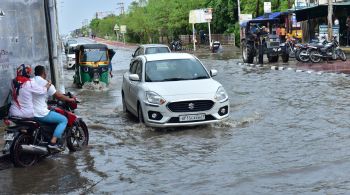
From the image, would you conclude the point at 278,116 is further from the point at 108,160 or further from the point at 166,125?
the point at 108,160

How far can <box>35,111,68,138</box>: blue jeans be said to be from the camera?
902 cm

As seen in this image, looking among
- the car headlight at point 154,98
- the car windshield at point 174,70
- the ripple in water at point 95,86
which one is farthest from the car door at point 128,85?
the ripple in water at point 95,86

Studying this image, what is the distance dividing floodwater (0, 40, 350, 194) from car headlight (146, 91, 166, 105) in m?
0.63

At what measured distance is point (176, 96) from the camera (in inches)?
450

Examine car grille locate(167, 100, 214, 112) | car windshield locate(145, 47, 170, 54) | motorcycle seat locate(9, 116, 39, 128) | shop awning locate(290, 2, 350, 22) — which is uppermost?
shop awning locate(290, 2, 350, 22)

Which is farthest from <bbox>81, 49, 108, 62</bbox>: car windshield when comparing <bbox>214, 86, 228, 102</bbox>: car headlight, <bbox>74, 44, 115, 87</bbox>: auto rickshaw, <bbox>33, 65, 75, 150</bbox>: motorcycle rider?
<bbox>33, 65, 75, 150</bbox>: motorcycle rider

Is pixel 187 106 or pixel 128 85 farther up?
pixel 128 85

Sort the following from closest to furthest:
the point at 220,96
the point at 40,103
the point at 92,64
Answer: the point at 40,103, the point at 220,96, the point at 92,64

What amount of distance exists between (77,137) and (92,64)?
1259 cm

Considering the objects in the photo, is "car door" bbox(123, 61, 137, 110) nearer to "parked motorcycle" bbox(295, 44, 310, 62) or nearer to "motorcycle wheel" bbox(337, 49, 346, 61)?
"motorcycle wheel" bbox(337, 49, 346, 61)

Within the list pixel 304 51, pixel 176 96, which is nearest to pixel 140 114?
pixel 176 96

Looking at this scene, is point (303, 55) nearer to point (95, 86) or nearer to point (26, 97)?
point (95, 86)

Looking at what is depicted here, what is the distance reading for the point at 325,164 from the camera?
807cm

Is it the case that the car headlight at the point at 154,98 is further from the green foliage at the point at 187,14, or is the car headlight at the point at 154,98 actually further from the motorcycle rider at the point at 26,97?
the green foliage at the point at 187,14
